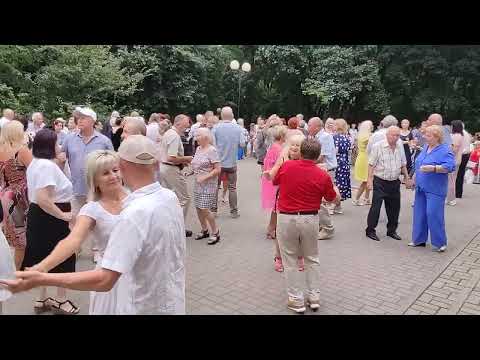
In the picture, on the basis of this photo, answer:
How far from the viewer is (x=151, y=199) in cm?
225

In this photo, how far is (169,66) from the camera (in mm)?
22781

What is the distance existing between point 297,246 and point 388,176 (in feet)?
10.4

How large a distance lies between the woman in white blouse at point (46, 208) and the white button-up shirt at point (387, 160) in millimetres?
4780

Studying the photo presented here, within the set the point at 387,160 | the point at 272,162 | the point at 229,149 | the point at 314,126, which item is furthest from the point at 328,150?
the point at 229,149

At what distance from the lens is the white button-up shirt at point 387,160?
690cm

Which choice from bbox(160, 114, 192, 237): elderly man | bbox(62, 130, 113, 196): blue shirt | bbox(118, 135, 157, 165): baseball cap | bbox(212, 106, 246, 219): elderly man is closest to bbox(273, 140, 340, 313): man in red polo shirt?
bbox(118, 135, 157, 165): baseball cap

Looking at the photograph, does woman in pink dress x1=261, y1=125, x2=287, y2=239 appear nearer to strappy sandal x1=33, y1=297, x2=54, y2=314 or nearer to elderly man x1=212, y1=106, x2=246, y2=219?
elderly man x1=212, y1=106, x2=246, y2=219

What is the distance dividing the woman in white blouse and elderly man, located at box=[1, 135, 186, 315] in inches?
78.4

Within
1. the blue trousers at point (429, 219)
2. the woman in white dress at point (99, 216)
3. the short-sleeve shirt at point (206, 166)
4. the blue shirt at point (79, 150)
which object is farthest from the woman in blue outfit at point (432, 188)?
the woman in white dress at point (99, 216)

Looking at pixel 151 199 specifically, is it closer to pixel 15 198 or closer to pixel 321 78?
pixel 15 198

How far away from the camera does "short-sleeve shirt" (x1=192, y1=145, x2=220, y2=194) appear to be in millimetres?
6535

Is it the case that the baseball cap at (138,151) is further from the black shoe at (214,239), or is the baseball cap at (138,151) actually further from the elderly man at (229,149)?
the elderly man at (229,149)
